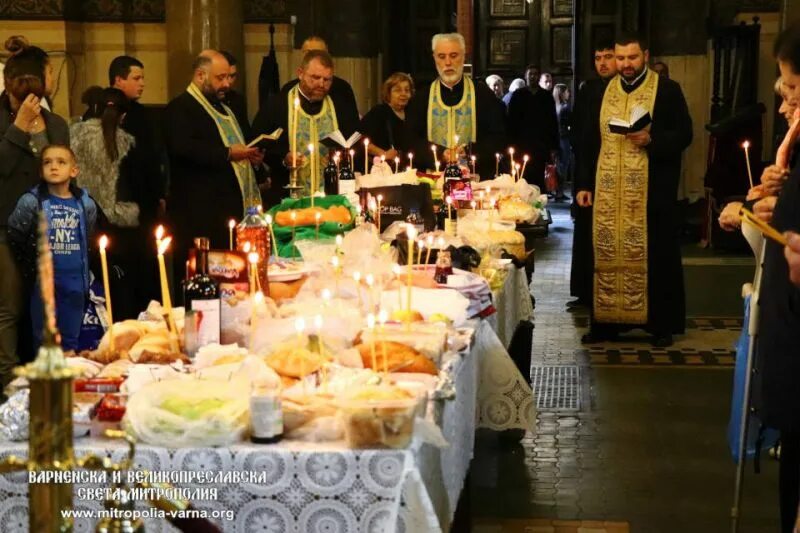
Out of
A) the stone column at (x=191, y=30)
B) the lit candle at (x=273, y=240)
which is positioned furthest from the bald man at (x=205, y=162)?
the stone column at (x=191, y=30)

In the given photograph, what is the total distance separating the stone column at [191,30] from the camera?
12.8 m

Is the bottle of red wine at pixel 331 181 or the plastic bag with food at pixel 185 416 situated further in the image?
the bottle of red wine at pixel 331 181

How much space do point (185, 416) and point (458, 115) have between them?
19.9 feet

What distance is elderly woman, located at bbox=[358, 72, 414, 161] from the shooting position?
9859 mm

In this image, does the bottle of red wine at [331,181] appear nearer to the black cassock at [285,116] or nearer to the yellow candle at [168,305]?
the black cassock at [285,116]

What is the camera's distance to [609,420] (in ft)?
22.8

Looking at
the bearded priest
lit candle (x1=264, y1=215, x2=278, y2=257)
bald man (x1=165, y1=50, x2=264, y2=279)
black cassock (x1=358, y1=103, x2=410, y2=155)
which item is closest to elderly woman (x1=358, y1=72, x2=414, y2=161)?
black cassock (x1=358, y1=103, x2=410, y2=155)

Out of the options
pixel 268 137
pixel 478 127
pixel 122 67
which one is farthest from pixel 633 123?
pixel 122 67

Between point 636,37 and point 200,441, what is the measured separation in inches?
238

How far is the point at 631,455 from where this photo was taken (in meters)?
6.29

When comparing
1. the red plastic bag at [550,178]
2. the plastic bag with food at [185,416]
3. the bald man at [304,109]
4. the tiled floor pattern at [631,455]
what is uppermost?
the bald man at [304,109]

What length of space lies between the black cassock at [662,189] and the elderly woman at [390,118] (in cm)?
145

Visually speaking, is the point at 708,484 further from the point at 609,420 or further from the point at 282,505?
the point at 282,505

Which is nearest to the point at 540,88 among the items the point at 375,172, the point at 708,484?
the point at 375,172
